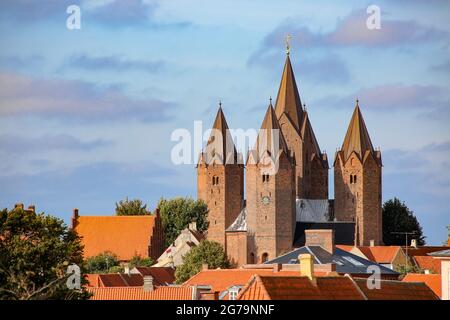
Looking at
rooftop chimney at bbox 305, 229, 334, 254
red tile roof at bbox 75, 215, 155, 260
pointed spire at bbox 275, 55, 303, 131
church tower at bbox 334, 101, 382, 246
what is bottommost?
rooftop chimney at bbox 305, 229, 334, 254

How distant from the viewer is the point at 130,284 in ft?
265

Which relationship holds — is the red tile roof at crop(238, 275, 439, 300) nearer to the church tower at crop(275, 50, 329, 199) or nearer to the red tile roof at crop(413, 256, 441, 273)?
the red tile roof at crop(413, 256, 441, 273)

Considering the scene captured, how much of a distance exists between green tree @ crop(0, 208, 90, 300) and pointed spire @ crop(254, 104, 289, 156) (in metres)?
68.8

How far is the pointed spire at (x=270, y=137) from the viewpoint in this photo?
124312mm

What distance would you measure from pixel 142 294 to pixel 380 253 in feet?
209

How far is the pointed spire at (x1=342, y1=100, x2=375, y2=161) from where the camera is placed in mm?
134750

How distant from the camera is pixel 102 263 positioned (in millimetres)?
116250

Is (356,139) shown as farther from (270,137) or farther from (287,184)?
(270,137)

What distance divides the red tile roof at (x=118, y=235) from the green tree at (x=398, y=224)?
924 inches

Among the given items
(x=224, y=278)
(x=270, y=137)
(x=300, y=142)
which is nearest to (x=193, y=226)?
(x=300, y=142)

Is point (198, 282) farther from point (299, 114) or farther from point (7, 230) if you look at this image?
point (299, 114)

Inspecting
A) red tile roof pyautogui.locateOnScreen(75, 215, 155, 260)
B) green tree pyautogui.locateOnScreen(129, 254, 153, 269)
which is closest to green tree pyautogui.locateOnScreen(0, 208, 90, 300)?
green tree pyautogui.locateOnScreen(129, 254, 153, 269)
